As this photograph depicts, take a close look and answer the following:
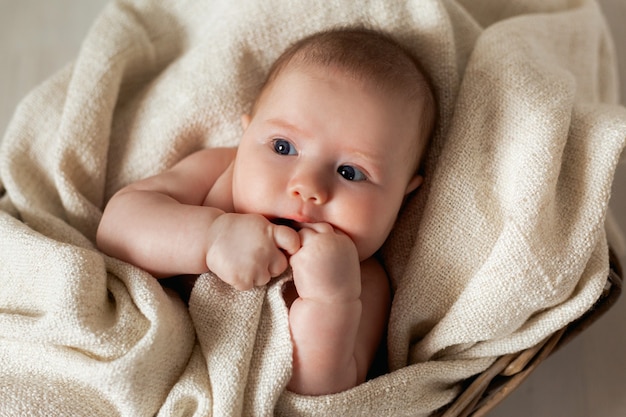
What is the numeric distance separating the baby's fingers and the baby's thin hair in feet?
0.76

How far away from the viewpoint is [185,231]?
937 millimetres

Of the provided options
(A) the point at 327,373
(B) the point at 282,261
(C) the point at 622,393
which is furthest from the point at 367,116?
(C) the point at 622,393

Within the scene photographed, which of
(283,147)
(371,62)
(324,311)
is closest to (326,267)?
(324,311)

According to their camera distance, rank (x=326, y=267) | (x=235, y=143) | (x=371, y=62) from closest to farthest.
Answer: (x=326, y=267) → (x=371, y=62) → (x=235, y=143)

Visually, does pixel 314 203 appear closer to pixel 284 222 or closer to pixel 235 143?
pixel 284 222

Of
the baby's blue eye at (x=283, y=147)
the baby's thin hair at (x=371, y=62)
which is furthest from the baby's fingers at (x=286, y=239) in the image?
the baby's thin hair at (x=371, y=62)

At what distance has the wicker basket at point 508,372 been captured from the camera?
985 millimetres

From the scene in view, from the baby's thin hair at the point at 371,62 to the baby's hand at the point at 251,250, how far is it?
0.24 metres

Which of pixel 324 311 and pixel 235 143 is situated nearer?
pixel 324 311

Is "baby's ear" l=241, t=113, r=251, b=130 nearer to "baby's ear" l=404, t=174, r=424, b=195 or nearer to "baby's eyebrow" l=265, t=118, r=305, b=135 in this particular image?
"baby's eyebrow" l=265, t=118, r=305, b=135

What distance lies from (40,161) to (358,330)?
0.58 m

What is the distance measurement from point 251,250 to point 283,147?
0.16m

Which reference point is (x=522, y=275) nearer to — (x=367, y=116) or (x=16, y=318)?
(x=367, y=116)

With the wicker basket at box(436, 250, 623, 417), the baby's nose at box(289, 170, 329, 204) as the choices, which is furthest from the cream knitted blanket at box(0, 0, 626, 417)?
the baby's nose at box(289, 170, 329, 204)
